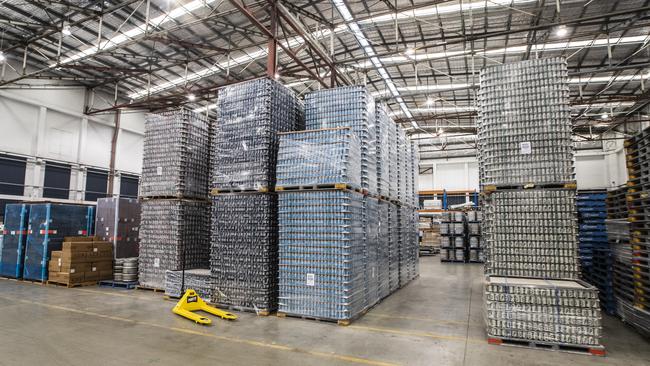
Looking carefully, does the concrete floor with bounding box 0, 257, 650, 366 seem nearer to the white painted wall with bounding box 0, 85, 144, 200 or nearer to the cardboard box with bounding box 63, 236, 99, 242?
the cardboard box with bounding box 63, 236, 99, 242

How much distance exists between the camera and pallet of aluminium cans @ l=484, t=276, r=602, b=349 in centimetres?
478

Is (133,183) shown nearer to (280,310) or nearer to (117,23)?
(117,23)

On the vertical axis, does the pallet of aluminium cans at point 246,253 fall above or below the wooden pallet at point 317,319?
above

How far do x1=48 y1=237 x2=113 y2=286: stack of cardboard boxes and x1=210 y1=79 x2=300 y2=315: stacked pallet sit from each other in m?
5.27

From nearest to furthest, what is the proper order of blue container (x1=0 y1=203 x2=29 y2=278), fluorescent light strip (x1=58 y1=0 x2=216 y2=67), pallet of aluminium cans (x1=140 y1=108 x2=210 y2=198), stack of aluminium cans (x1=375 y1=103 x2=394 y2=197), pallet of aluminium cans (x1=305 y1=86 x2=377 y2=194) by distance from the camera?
pallet of aluminium cans (x1=305 y1=86 x2=377 y2=194)
stack of aluminium cans (x1=375 y1=103 x2=394 y2=197)
pallet of aluminium cans (x1=140 y1=108 x2=210 y2=198)
blue container (x1=0 y1=203 x2=29 y2=278)
fluorescent light strip (x1=58 y1=0 x2=216 y2=67)

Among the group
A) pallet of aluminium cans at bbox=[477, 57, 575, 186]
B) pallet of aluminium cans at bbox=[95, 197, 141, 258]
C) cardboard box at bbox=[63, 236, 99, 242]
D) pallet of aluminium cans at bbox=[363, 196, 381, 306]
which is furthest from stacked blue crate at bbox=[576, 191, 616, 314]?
cardboard box at bbox=[63, 236, 99, 242]

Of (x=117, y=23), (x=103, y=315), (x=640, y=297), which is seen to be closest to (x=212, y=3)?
(x=117, y=23)

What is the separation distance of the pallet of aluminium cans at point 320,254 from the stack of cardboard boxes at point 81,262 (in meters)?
6.81

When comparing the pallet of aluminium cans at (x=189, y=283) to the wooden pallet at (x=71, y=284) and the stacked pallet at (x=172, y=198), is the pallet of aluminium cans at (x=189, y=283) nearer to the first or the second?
the stacked pallet at (x=172, y=198)

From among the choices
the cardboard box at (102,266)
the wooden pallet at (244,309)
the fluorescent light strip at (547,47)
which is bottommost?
the wooden pallet at (244,309)

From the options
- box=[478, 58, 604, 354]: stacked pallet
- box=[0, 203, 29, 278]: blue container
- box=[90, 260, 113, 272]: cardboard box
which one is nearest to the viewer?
box=[478, 58, 604, 354]: stacked pallet

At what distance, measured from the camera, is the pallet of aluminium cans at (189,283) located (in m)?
7.38

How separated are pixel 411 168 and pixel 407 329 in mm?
6779

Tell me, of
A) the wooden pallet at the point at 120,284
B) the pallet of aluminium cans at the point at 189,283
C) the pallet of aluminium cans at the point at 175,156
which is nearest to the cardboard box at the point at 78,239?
the wooden pallet at the point at 120,284
